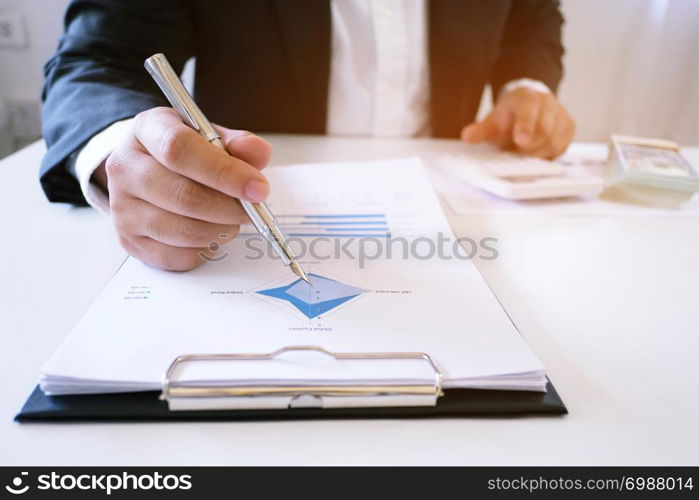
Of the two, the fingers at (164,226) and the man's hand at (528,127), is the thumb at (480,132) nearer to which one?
the man's hand at (528,127)

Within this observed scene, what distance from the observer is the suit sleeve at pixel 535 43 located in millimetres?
939

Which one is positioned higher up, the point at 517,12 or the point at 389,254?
the point at 517,12

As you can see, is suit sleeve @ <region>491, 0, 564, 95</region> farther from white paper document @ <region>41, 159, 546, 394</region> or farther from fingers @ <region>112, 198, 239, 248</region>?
fingers @ <region>112, 198, 239, 248</region>

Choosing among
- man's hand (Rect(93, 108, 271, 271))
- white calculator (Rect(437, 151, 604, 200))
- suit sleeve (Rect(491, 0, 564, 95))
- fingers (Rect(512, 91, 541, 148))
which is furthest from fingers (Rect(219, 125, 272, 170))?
suit sleeve (Rect(491, 0, 564, 95))

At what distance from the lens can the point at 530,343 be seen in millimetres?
350

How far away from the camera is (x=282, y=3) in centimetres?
76

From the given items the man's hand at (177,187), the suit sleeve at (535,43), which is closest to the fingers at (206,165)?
the man's hand at (177,187)

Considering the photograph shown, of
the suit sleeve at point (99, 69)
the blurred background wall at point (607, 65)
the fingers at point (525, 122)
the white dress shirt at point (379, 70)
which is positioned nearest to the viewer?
the suit sleeve at point (99, 69)
